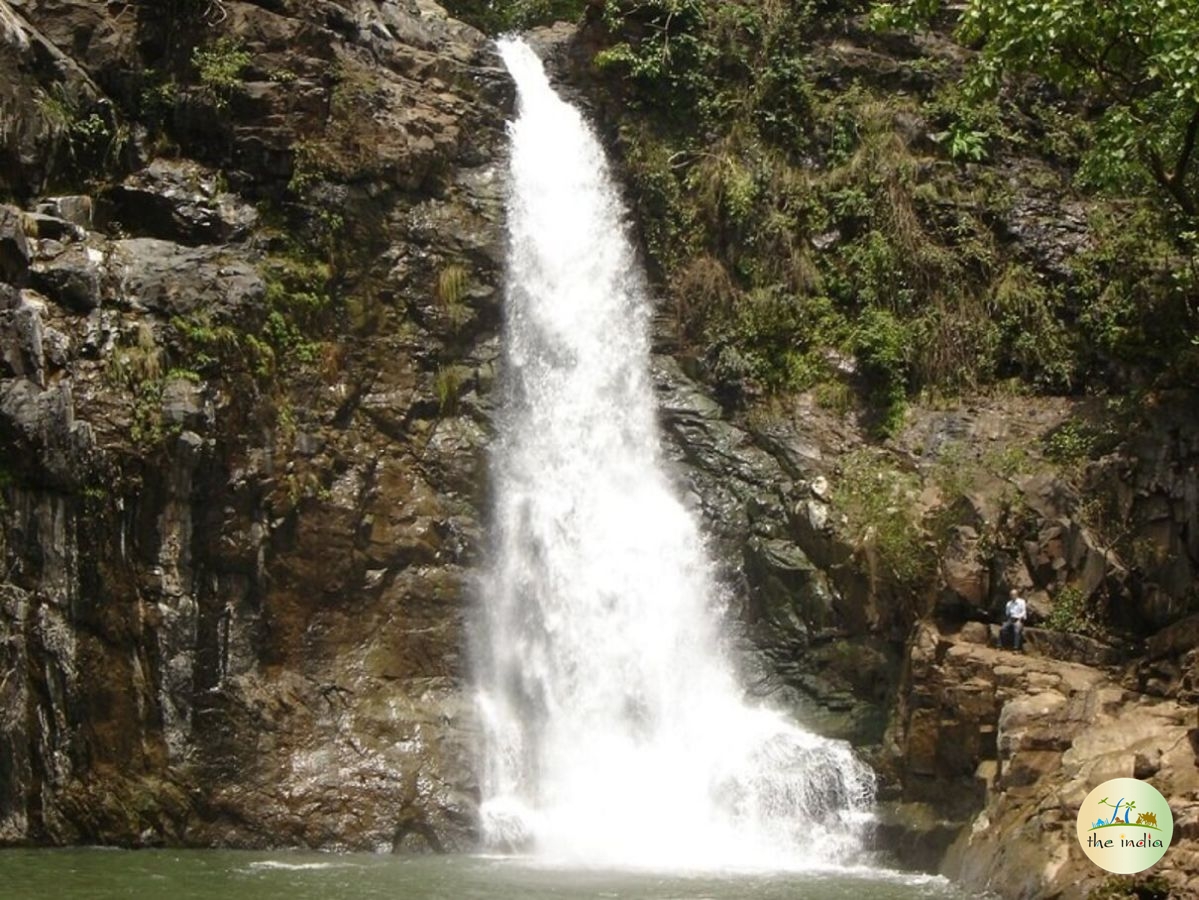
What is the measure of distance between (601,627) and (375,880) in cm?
643

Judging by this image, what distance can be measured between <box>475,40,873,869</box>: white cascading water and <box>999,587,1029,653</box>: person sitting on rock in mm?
2610

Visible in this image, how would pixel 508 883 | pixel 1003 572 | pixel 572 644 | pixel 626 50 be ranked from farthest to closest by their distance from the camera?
pixel 626 50 → pixel 572 644 → pixel 1003 572 → pixel 508 883

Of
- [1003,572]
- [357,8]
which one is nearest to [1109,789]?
[1003,572]

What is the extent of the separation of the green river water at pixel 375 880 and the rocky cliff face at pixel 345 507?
36.4 inches

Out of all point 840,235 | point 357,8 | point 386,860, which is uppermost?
point 357,8

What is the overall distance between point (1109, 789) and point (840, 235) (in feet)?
46.7

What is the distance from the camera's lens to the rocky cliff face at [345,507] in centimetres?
1703

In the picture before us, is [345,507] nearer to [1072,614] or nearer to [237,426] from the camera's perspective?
[237,426]

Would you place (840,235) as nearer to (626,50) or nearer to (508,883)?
(626,50)

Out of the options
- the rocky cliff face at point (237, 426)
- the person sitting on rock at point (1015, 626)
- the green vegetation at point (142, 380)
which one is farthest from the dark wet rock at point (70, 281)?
the person sitting on rock at point (1015, 626)

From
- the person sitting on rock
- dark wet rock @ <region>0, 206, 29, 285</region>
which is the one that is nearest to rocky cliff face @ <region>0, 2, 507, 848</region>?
dark wet rock @ <region>0, 206, 29, 285</region>

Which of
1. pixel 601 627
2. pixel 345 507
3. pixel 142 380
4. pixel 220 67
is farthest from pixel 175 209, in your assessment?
pixel 601 627

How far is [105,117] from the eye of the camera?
21.1 meters

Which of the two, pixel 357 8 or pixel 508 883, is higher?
pixel 357 8
